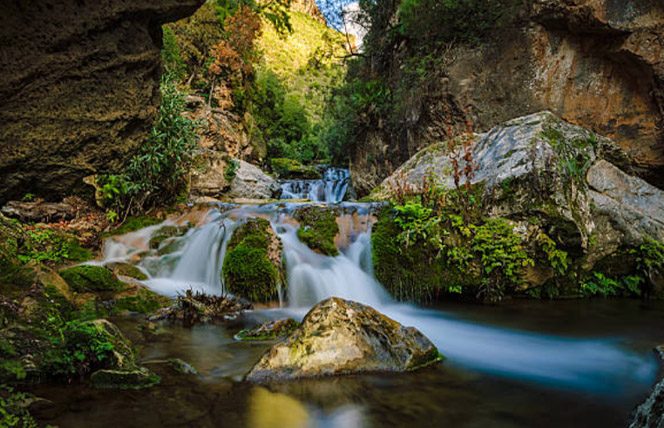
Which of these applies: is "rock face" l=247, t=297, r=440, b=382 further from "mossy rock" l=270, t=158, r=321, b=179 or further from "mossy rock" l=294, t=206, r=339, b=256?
"mossy rock" l=270, t=158, r=321, b=179

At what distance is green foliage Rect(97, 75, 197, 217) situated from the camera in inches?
320

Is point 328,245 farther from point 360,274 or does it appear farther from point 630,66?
point 630,66

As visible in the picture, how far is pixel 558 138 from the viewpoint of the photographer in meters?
7.50

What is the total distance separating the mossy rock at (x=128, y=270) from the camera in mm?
6574

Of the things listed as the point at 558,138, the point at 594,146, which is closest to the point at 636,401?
the point at 558,138

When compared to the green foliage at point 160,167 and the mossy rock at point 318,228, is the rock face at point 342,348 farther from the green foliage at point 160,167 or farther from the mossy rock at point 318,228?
the green foliage at point 160,167

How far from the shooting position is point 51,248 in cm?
659

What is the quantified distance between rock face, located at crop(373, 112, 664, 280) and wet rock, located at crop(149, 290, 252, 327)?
13.7 ft

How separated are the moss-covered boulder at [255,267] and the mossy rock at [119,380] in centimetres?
314

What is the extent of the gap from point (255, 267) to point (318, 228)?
180 cm

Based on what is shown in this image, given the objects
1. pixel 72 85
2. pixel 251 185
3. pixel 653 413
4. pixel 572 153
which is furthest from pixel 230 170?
pixel 653 413

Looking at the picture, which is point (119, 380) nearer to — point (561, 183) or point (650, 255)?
point (561, 183)

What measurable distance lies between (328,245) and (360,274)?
33.8 inches

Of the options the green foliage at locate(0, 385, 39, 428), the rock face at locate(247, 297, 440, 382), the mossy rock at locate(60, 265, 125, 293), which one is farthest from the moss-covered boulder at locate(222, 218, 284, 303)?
the green foliage at locate(0, 385, 39, 428)
